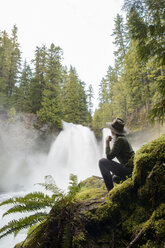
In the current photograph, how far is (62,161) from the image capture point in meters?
20.7

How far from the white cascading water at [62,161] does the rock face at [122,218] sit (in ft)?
48.7

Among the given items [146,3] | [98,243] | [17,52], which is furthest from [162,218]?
[17,52]

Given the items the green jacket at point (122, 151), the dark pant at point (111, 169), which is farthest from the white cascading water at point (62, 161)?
the green jacket at point (122, 151)

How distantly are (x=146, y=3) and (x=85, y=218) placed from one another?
20.2ft

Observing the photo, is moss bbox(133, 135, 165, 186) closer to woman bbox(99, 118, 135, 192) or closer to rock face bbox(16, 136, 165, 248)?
rock face bbox(16, 136, 165, 248)

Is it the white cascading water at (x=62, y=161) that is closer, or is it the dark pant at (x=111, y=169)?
the dark pant at (x=111, y=169)

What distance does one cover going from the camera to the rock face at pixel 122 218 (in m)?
1.76

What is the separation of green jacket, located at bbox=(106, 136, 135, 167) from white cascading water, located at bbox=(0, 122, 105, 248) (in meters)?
14.2

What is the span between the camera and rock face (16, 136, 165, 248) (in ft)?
5.77

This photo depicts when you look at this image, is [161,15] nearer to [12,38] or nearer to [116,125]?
[116,125]

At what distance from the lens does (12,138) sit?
19.4 m

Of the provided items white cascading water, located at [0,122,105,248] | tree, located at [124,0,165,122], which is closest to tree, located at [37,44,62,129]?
white cascading water, located at [0,122,105,248]

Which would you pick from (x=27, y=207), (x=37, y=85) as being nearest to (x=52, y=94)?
(x=37, y=85)

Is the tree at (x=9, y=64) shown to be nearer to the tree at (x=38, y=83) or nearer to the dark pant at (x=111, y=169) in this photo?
the tree at (x=38, y=83)
